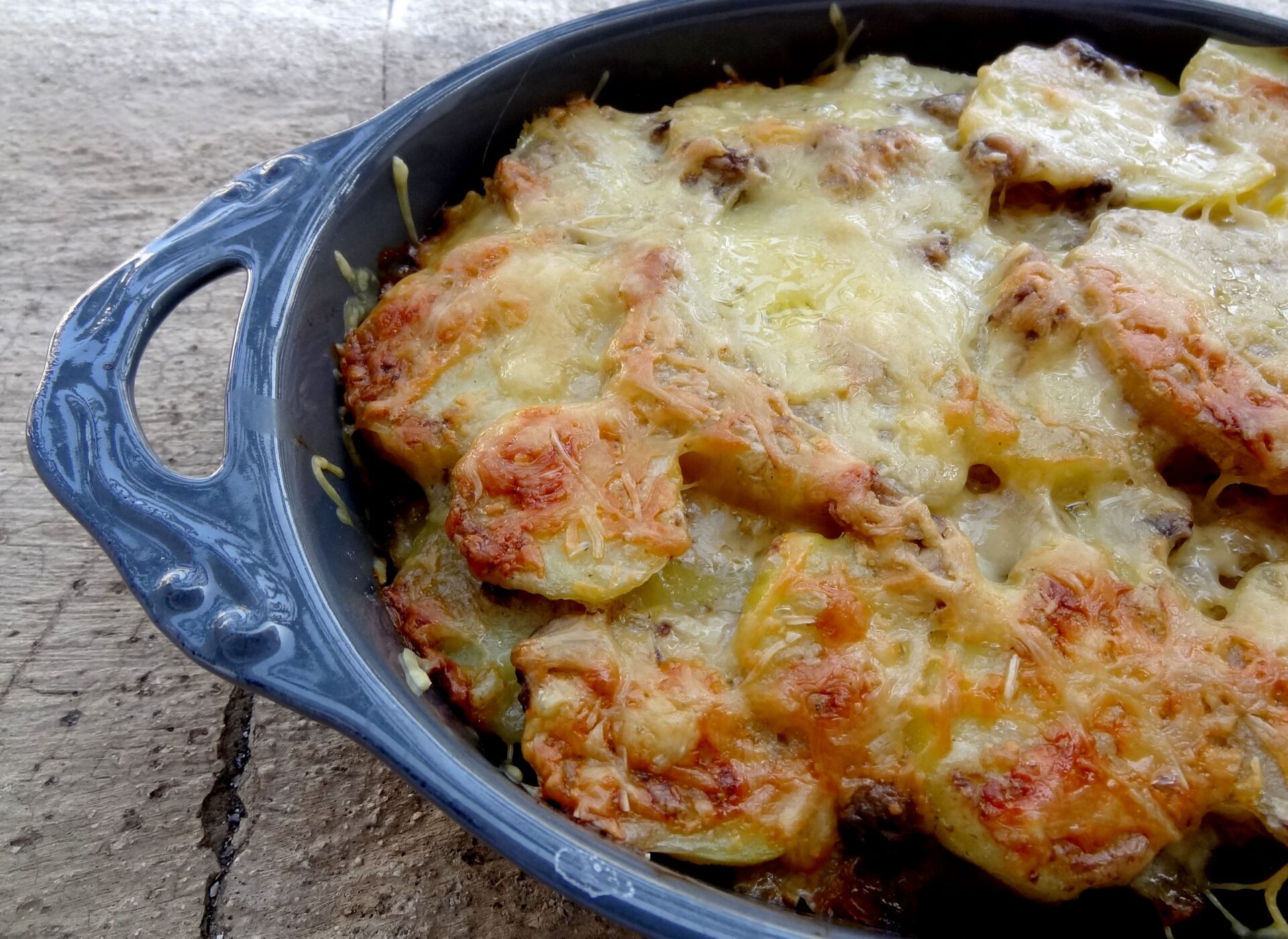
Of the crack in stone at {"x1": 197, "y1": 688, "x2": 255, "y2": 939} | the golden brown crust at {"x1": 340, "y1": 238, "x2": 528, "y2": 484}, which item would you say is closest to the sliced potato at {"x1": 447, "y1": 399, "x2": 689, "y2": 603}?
the golden brown crust at {"x1": 340, "y1": 238, "x2": 528, "y2": 484}

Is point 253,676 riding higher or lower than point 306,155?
lower

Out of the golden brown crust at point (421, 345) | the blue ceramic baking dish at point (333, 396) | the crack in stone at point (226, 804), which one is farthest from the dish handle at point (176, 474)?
the crack in stone at point (226, 804)

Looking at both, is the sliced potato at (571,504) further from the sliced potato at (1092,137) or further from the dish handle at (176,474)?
the sliced potato at (1092,137)

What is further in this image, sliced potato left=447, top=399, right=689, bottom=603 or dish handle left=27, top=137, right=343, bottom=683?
sliced potato left=447, top=399, right=689, bottom=603

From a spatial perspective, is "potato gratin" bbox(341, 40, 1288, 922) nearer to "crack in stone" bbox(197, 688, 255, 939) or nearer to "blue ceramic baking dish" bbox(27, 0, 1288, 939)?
"blue ceramic baking dish" bbox(27, 0, 1288, 939)

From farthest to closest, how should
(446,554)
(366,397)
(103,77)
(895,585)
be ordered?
1. (103,77)
2. (366,397)
3. (446,554)
4. (895,585)

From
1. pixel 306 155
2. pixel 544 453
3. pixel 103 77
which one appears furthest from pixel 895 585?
pixel 103 77

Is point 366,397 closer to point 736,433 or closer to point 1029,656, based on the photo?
point 736,433
